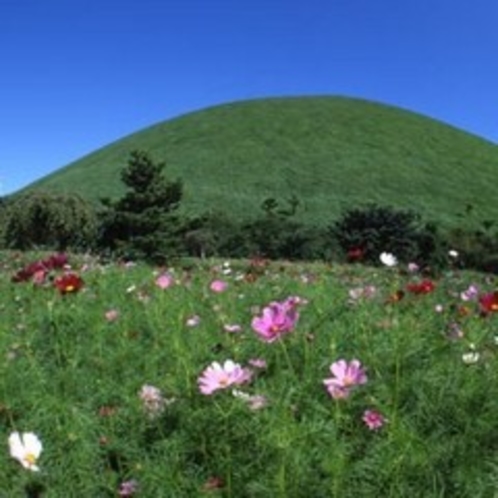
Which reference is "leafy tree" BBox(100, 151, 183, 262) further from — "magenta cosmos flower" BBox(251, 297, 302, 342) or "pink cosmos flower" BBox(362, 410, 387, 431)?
"magenta cosmos flower" BBox(251, 297, 302, 342)

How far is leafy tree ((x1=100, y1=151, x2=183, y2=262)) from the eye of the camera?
79.4ft

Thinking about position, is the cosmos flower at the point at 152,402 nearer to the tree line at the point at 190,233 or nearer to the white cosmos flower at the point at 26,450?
the white cosmos flower at the point at 26,450

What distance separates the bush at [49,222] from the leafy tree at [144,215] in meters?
0.56

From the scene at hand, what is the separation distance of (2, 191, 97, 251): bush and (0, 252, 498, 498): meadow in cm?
2115

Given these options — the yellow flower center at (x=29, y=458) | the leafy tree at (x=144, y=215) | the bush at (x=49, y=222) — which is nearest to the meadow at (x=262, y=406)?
the yellow flower center at (x=29, y=458)

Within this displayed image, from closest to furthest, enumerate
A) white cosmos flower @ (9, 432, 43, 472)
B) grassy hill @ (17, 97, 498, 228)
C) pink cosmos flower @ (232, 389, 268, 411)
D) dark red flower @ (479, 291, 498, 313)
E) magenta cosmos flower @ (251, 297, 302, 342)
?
white cosmos flower @ (9, 432, 43, 472)
magenta cosmos flower @ (251, 297, 302, 342)
pink cosmos flower @ (232, 389, 268, 411)
dark red flower @ (479, 291, 498, 313)
grassy hill @ (17, 97, 498, 228)

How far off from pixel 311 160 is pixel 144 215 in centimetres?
2320

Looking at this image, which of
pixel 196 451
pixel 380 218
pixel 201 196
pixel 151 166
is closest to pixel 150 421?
pixel 196 451

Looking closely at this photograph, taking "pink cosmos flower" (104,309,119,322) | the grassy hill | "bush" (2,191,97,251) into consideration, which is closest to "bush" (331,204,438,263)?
"bush" (2,191,97,251)

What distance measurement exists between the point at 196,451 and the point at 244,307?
235cm

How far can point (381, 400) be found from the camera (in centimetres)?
381

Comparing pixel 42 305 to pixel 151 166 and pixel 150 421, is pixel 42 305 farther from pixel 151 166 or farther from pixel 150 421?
pixel 151 166

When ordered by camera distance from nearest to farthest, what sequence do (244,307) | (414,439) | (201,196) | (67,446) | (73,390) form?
1. (414,439)
2. (67,446)
3. (73,390)
4. (244,307)
5. (201,196)

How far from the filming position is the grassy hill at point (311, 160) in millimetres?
41875
